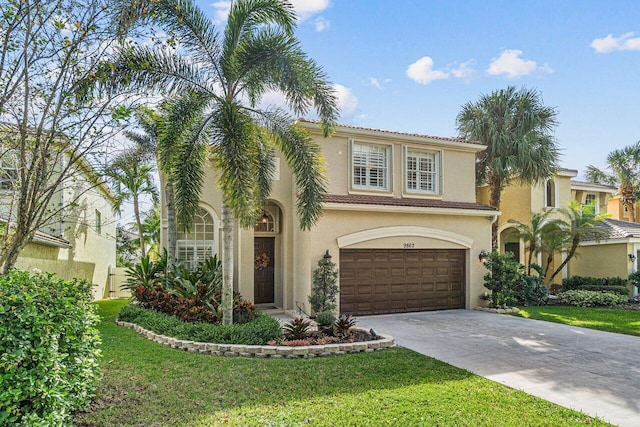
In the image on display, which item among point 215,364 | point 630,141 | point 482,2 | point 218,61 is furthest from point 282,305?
point 630,141

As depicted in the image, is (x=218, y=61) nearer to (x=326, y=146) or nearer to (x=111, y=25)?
(x=111, y=25)

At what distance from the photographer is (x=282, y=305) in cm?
1546

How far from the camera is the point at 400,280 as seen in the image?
49.5ft

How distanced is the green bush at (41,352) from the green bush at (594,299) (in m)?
19.2

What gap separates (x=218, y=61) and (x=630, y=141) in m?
32.6

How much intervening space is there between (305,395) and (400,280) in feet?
30.6

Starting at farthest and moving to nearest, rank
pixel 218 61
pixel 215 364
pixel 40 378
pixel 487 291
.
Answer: pixel 487 291
pixel 218 61
pixel 215 364
pixel 40 378

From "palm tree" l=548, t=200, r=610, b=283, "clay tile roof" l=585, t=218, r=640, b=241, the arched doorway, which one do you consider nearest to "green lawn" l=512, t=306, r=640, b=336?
"palm tree" l=548, t=200, r=610, b=283

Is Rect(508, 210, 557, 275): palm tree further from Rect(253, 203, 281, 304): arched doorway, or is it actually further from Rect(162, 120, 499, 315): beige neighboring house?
Rect(253, 203, 281, 304): arched doorway

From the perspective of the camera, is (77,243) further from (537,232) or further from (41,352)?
(537,232)

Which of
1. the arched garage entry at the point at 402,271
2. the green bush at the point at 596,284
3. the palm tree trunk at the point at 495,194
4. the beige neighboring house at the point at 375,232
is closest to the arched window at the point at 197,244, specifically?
the beige neighboring house at the point at 375,232

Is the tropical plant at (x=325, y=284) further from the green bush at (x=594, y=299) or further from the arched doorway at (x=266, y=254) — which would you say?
the green bush at (x=594, y=299)

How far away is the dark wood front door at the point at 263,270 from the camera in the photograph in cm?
1564

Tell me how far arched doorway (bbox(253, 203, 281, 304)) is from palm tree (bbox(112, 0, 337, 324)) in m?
5.53
